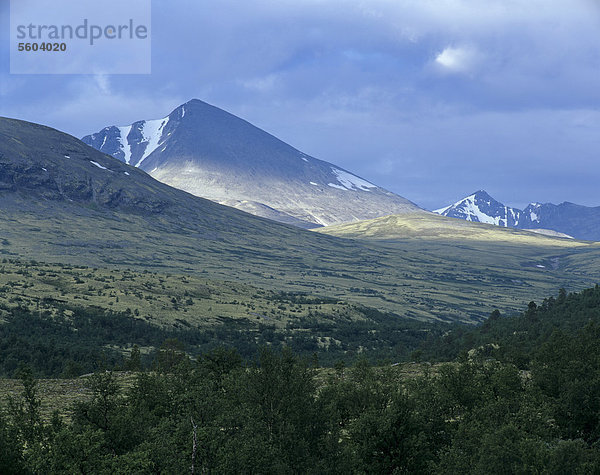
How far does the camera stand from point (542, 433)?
1351 inches

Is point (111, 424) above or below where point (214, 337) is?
above

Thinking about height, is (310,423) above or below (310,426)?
above

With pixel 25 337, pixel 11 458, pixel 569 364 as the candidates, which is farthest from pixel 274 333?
pixel 11 458

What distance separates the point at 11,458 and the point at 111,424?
5.95m

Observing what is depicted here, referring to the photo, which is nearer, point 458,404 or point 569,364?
point 458,404

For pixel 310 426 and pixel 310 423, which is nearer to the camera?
pixel 310 426

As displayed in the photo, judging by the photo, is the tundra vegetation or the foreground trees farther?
the tundra vegetation

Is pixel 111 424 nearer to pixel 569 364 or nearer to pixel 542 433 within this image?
pixel 542 433

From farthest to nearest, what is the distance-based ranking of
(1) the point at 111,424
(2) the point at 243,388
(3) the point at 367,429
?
(2) the point at 243,388 < (3) the point at 367,429 < (1) the point at 111,424

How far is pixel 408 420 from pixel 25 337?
73237 millimetres

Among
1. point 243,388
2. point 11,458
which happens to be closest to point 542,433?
point 243,388

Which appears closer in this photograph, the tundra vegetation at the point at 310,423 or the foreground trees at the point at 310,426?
the foreground trees at the point at 310,426

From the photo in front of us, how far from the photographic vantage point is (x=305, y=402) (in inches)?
1478

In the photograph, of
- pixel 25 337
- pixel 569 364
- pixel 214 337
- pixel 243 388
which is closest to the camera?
pixel 243 388
